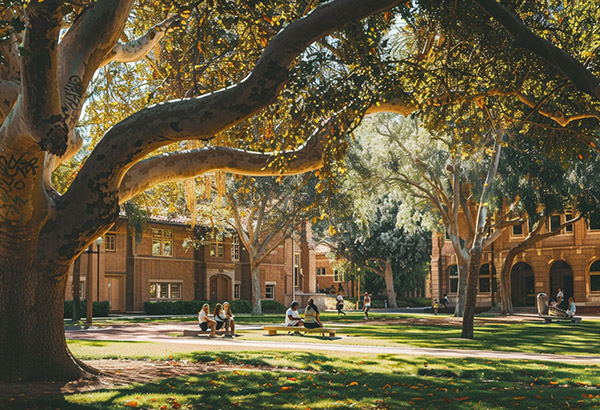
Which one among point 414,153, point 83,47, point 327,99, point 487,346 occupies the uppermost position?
point 414,153

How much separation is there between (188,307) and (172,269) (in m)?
4.56

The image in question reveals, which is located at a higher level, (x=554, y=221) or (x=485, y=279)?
(x=554, y=221)

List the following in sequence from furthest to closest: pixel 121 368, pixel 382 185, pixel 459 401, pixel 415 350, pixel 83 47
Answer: pixel 382 185, pixel 415 350, pixel 121 368, pixel 83 47, pixel 459 401

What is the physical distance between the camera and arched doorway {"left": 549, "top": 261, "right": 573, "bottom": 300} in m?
52.9

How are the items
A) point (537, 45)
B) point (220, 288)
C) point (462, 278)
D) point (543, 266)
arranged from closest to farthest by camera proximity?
point (537, 45) < point (462, 278) < point (543, 266) < point (220, 288)

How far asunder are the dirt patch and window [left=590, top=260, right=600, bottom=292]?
43846mm

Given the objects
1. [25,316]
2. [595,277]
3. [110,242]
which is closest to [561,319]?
[595,277]

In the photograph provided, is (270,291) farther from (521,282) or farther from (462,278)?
(462,278)

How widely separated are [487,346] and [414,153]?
688 inches

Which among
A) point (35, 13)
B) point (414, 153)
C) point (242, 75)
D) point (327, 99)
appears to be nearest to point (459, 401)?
point (327, 99)

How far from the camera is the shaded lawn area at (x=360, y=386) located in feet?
26.9

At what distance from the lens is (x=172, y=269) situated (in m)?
51.6

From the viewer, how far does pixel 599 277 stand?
4962cm

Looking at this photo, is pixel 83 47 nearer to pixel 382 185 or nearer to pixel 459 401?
pixel 459 401
